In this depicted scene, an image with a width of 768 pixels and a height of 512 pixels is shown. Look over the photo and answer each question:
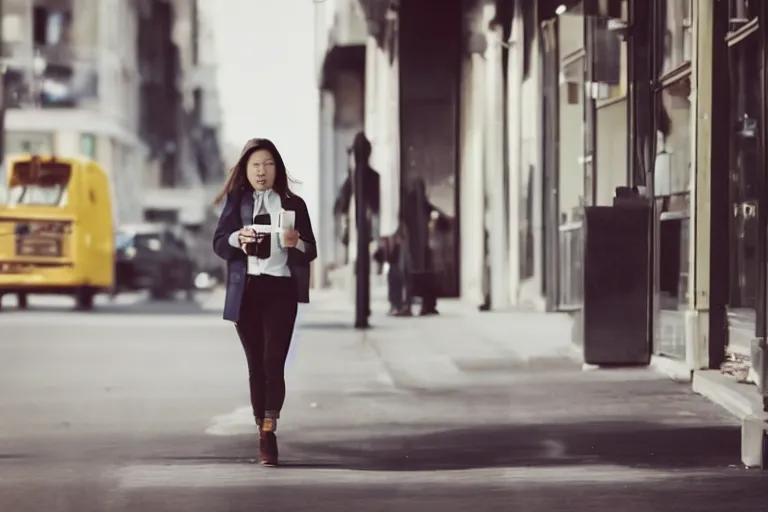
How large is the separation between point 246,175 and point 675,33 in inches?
273

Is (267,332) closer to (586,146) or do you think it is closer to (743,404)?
(743,404)

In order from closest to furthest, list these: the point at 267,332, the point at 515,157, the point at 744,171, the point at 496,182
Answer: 1. the point at 267,332
2. the point at 744,171
3. the point at 515,157
4. the point at 496,182

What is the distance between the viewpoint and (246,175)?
25.8 feet

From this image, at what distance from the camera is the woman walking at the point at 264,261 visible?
7.75m

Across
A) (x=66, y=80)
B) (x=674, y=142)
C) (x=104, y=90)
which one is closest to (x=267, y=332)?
(x=674, y=142)

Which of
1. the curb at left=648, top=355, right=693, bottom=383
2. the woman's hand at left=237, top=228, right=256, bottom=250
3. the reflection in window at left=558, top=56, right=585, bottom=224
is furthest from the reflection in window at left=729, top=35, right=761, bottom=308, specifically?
the reflection in window at left=558, top=56, right=585, bottom=224

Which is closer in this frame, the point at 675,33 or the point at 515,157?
the point at 675,33

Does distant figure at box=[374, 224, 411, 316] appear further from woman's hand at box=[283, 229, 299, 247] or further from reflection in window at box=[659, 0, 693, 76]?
woman's hand at box=[283, 229, 299, 247]

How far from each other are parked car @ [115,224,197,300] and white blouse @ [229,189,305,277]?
949 inches

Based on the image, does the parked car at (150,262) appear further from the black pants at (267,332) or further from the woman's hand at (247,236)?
the woman's hand at (247,236)

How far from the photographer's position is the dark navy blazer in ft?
25.5

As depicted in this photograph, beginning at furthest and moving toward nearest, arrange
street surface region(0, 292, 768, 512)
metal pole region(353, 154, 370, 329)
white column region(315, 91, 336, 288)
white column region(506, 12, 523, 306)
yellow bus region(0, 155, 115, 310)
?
white column region(315, 91, 336, 288) → yellow bus region(0, 155, 115, 310) → white column region(506, 12, 523, 306) → metal pole region(353, 154, 370, 329) → street surface region(0, 292, 768, 512)

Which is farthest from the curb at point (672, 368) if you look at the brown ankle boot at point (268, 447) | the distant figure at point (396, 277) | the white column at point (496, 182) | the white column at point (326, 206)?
the white column at point (326, 206)

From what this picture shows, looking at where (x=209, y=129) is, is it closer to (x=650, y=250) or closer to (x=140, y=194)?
(x=140, y=194)
